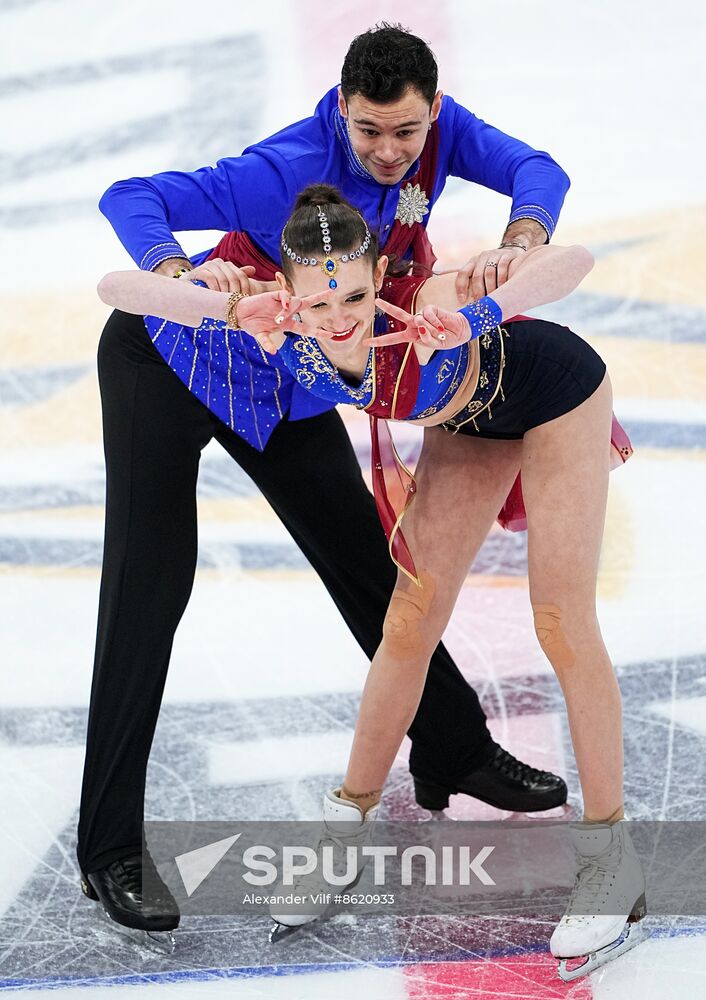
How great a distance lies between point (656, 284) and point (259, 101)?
6.77ft

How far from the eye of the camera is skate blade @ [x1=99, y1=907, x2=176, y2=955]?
280 centimetres

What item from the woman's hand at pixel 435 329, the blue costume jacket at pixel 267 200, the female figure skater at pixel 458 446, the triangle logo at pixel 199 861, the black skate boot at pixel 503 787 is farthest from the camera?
the black skate boot at pixel 503 787

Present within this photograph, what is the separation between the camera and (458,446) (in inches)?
113

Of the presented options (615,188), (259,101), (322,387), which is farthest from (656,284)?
(322,387)

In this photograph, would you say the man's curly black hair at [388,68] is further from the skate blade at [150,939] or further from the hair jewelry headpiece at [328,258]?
the skate blade at [150,939]

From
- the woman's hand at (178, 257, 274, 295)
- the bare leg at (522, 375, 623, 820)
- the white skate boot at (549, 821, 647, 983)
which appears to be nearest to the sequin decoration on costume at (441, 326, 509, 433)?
the bare leg at (522, 375, 623, 820)

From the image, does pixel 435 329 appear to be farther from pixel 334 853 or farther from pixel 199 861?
pixel 199 861

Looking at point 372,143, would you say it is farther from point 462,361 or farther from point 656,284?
point 656,284

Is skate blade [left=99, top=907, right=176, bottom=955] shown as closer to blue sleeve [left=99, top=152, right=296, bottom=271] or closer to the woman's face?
the woman's face

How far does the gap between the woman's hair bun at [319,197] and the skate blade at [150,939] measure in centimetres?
153

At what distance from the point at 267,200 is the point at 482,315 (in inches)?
25.6

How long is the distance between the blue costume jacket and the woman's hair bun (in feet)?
0.83

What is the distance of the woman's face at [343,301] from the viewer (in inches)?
98.3

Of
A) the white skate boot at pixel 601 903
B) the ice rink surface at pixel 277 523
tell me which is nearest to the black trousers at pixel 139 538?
the ice rink surface at pixel 277 523
